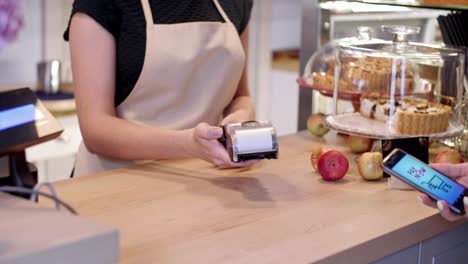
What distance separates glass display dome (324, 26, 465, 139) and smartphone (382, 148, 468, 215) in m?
0.40

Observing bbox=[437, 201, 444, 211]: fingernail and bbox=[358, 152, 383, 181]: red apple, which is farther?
bbox=[358, 152, 383, 181]: red apple

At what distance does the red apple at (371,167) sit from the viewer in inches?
58.9

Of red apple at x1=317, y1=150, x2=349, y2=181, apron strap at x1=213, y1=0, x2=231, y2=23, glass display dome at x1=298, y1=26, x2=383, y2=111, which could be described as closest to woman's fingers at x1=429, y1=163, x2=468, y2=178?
red apple at x1=317, y1=150, x2=349, y2=181

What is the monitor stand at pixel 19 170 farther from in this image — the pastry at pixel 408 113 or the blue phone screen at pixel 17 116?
the pastry at pixel 408 113

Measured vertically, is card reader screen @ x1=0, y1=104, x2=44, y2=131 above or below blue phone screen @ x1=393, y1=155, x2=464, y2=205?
above

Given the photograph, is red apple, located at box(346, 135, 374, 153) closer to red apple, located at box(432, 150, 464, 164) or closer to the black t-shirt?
red apple, located at box(432, 150, 464, 164)

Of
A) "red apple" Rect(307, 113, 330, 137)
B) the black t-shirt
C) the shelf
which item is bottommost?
"red apple" Rect(307, 113, 330, 137)

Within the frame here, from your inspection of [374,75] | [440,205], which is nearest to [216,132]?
[440,205]

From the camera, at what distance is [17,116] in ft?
3.26

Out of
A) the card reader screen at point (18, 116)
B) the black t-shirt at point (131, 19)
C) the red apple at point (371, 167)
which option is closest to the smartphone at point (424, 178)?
the red apple at point (371, 167)

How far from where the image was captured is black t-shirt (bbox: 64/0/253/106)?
153 cm

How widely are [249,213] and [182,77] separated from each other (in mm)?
472

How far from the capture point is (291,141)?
1.80 meters

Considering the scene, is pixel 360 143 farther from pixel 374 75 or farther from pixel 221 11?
pixel 221 11
